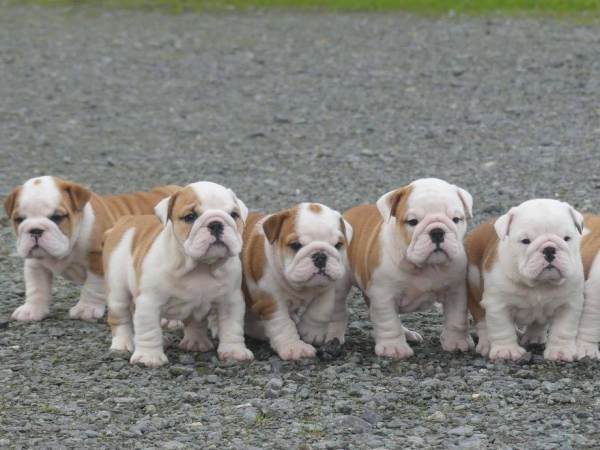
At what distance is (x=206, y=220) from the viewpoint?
8.58 meters

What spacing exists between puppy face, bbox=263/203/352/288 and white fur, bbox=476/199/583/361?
975mm

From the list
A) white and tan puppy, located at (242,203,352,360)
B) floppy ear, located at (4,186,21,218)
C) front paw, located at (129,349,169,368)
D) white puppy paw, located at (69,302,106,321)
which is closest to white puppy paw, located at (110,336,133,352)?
front paw, located at (129,349,169,368)

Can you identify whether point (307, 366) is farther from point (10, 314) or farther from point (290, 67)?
point (290, 67)

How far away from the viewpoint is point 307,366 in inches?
350

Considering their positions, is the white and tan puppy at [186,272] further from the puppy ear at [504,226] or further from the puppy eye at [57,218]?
the puppy ear at [504,226]

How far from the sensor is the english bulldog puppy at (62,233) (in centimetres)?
1002

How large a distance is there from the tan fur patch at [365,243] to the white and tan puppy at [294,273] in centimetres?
18

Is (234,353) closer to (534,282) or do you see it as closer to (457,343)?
(457,343)

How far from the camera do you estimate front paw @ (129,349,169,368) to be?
29.1 ft

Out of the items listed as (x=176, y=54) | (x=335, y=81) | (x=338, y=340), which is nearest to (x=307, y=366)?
(x=338, y=340)

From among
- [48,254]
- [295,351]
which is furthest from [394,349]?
[48,254]

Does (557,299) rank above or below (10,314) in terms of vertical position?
above

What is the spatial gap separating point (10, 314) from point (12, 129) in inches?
351

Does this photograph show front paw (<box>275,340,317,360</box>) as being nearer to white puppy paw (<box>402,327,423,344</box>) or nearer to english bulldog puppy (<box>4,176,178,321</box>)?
white puppy paw (<box>402,327,423,344</box>)
